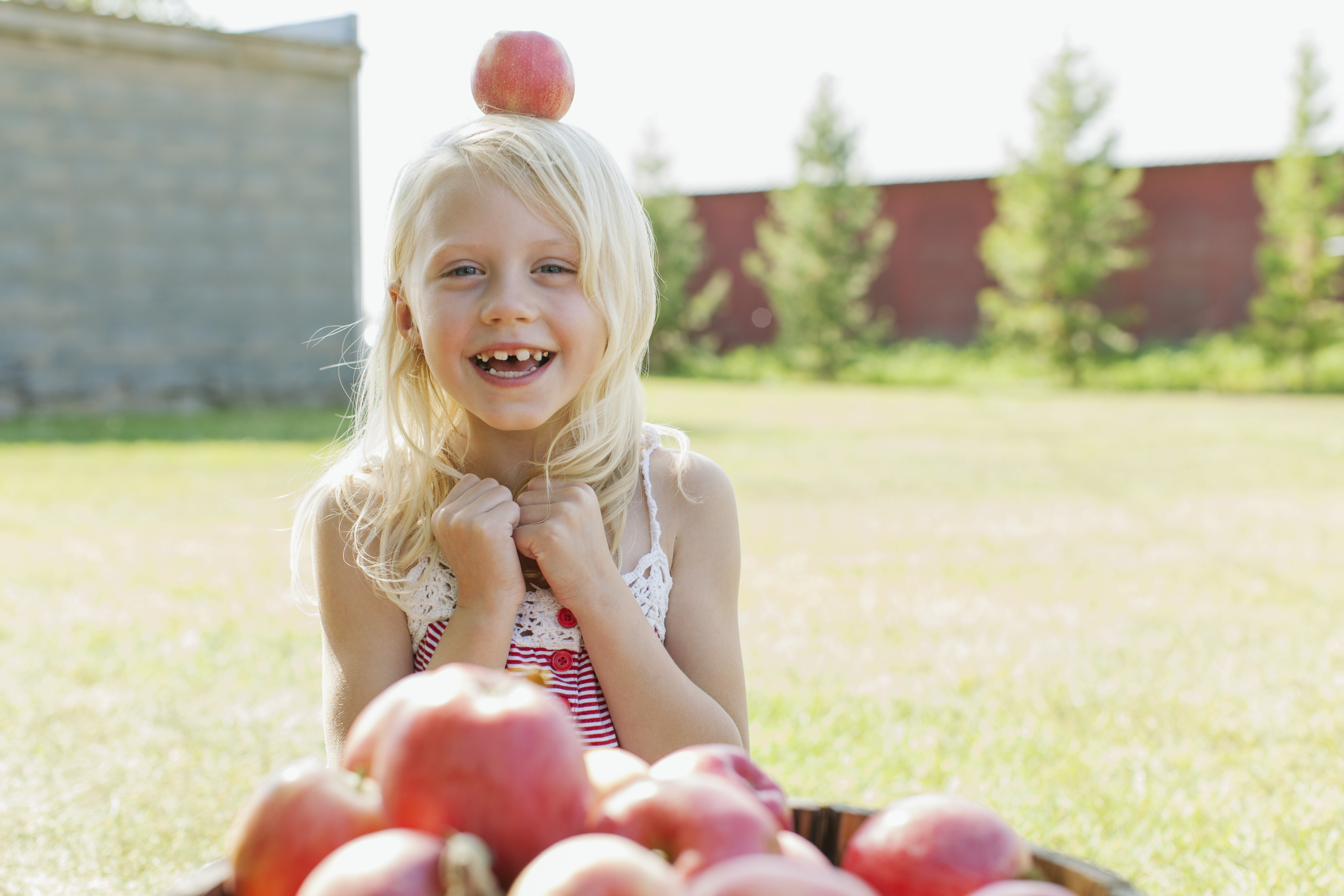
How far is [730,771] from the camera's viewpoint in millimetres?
894

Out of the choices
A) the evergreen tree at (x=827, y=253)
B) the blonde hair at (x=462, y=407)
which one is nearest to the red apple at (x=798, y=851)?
the blonde hair at (x=462, y=407)

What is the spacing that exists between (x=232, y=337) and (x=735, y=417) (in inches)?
248

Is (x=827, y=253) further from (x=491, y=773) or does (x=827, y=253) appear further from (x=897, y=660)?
(x=491, y=773)

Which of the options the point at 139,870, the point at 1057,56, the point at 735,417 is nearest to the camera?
the point at 139,870

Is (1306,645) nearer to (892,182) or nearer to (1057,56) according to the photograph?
(1057,56)

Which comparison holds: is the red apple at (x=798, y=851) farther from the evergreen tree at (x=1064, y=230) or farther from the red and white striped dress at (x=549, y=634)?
the evergreen tree at (x=1064, y=230)

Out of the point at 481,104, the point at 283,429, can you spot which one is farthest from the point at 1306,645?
the point at 283,429

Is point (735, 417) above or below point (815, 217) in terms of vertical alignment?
below

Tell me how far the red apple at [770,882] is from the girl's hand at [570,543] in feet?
3.08

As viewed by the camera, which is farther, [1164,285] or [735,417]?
[1164,285]

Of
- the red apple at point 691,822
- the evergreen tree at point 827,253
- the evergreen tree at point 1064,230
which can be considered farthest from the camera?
the evergreen tree at point 827,253

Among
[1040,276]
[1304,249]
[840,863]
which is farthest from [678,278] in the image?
[840,863]

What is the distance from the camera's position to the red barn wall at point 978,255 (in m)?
26.2

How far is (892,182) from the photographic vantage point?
28.8m
